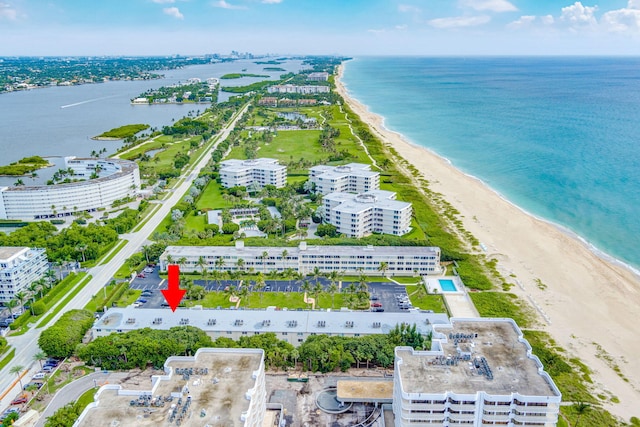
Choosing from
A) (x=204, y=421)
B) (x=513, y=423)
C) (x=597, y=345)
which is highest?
(x=204, y=421)

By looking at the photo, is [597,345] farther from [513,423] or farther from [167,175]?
[167,175]

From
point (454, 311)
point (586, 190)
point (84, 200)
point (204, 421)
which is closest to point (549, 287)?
point (454, 311)

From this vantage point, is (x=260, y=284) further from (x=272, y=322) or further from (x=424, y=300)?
(x=424, y=300)

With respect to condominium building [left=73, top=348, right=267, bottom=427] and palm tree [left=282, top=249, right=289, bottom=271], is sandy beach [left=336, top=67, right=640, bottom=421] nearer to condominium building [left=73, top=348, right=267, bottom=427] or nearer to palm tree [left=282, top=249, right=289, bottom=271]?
palm tree [left=282, top=249, right=289, bottom=271]

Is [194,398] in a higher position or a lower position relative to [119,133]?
lower

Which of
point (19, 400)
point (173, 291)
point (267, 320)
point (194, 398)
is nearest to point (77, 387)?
point (19, 400)

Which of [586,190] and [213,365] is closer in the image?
[213,365]
